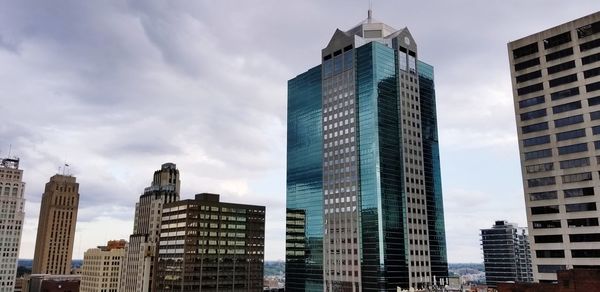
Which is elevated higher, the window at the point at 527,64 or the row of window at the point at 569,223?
the window at the point at 527,64

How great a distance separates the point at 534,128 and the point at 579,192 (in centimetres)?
1977

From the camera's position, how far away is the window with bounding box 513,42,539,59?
12838 centimetres

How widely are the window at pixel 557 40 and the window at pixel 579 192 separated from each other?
38312 mm

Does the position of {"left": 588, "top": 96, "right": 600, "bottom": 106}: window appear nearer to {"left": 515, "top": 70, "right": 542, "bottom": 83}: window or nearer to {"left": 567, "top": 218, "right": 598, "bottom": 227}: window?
{"left": 515, "top": 70, "right": 542, "bottom": 83}: window

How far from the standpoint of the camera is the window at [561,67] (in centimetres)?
12088

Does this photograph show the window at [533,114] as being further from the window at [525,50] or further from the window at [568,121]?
the window at [525,50]

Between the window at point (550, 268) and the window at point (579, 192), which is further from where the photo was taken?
the window at point (550, 268)

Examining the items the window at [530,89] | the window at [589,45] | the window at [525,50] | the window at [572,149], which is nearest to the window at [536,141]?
the window at [572,149]

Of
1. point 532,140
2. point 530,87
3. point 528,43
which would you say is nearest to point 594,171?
point 532,140

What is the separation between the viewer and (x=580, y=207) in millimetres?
113625

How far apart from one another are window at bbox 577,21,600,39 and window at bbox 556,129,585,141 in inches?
966

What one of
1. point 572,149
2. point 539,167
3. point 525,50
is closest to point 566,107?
point 572,149

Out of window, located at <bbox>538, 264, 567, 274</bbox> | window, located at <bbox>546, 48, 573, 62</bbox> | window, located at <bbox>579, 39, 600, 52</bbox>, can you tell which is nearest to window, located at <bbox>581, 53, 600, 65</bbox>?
window, located at <bbox>579, 39, 600, 52</bbox>

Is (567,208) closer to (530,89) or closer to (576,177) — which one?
(576,177)
